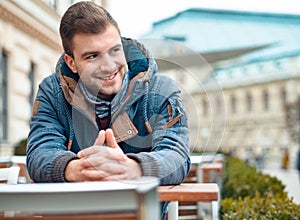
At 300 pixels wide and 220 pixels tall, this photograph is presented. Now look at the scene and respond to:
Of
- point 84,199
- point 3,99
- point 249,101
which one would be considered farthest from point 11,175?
point 249,101

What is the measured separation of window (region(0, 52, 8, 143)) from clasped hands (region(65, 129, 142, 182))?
1005 centimetres

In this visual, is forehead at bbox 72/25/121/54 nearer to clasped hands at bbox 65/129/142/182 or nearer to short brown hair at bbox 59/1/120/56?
short brown hair at bbox 59/1/120/56

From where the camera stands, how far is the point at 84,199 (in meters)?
1.13

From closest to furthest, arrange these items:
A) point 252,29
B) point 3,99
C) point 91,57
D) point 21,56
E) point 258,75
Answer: point 91,57, point 3,99, point 21,56, point 258,75, point 252,29

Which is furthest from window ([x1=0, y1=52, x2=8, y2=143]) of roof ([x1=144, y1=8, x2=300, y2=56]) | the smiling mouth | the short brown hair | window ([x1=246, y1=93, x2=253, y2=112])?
window ([x1=246, y1=93, x2=253, y2=112])

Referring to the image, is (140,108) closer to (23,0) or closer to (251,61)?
(23,0)

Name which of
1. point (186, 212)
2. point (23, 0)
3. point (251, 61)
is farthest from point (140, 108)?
point (251, 61)

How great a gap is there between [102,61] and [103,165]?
371mm

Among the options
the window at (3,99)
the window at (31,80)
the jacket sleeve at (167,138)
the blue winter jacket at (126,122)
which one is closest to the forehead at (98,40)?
the blue winter jacket at (126,122)

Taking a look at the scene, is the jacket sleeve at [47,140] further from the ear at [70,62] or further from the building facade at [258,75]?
the building facade at [258,75]

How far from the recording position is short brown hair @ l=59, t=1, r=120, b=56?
1.82m

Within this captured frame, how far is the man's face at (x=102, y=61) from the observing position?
71.4 inches

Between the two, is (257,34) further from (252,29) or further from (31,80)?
(31,80)

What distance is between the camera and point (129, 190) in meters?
1.11
